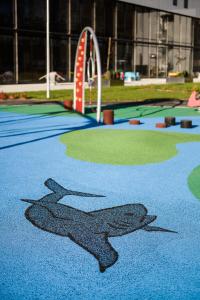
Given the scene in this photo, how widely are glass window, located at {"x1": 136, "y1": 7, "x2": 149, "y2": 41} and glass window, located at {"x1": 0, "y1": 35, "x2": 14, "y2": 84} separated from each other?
18.8 m

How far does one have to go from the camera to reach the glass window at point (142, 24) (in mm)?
49344

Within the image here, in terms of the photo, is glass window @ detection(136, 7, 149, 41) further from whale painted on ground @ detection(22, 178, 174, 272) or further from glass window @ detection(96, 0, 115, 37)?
whale painted on ground @ detection(22, 178, 174, 272)

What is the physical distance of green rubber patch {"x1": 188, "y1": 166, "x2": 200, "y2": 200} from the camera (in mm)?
6949

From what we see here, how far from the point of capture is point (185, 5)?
5675 centimetres

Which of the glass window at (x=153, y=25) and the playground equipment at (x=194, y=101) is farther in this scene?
the glass window at (x=153, y=25)

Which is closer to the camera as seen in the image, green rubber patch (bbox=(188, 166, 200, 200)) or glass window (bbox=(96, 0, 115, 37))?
green rubber patch (bbox=(188, 166, 200, 200))

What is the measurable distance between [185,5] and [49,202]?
183 feet

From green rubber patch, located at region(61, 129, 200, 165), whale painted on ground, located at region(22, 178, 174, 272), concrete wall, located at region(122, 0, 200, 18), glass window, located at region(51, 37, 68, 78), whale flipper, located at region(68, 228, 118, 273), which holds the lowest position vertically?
whale flipper, located at region(68, 228, 118, 273)

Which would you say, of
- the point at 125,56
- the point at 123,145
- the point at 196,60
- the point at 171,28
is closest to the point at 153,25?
the point at 171,28

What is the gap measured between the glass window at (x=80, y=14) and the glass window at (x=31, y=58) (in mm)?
4773

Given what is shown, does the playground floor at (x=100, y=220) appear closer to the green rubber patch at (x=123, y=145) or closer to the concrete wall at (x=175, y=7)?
the green rubber patch at (x=123, y=145)

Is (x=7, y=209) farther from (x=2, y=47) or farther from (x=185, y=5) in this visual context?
(x=185, y=5)

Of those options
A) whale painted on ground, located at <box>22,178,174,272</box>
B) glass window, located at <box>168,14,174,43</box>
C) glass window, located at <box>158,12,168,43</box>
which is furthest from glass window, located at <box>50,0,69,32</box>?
whale painted on ground, located at <box>22,178,174,272</box>

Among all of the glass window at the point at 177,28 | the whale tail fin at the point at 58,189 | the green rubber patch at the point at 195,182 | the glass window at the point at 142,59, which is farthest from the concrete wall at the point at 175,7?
the whale tail fin at the point at 58,189
